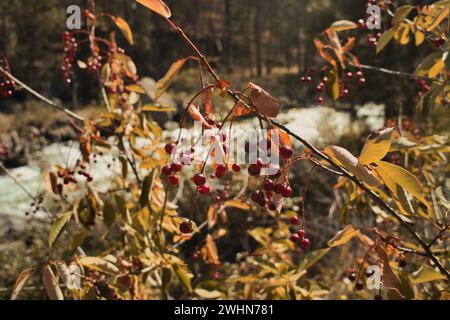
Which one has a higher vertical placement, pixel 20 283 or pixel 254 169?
pixel 254 169

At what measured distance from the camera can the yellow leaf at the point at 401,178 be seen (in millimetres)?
618

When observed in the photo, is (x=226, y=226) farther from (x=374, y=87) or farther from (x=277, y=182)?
(x=374, y=87)

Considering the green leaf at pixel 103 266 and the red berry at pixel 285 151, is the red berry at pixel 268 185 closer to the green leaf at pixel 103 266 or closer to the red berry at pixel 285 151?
the red berry at pixel 285 151

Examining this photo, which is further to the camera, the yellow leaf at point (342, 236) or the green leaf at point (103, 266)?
the green leaf at point (103, 266)

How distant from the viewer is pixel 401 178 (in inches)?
24.6

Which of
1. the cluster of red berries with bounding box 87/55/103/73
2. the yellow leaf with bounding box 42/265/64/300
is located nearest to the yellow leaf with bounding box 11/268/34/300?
the yellow leaf with bounding box 42/265/64/300

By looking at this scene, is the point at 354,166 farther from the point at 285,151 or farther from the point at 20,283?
the point at 20,283

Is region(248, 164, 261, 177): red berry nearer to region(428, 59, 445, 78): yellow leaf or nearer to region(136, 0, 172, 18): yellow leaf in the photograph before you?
region(136, 0, 172, 18): yellow leaf

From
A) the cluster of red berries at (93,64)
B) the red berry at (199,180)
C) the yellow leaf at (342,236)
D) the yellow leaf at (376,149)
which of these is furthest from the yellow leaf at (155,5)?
the cluster of red berries at (93,64)

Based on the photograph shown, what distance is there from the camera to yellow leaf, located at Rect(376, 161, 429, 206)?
0.62 meters

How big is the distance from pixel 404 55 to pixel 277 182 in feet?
24.6

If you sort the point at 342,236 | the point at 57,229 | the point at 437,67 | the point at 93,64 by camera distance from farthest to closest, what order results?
the point at 93,64 < the point at 437,67 < the point at 57,229 < the point at 342,236

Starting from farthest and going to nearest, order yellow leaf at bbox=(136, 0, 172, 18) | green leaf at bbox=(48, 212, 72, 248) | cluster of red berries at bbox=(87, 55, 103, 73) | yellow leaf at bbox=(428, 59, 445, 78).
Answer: cluster of red berries at bbox=(87, 55, 103, 73) < yellow leaf at bbox=(428, 59, 445, 78) < green leaf at bbox=(48, 212, 72, 248) < yellow leaf at bbox=(136, 0, 172, 18)

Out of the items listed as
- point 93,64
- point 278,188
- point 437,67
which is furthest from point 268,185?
point 93,64
